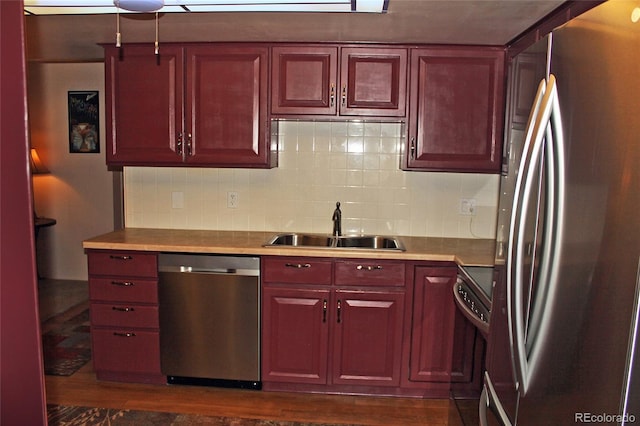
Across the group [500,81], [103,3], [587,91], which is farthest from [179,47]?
[587,91]

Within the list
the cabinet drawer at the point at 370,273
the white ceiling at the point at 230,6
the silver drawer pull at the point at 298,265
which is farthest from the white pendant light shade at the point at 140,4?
the cabinet drawer at the point at 370,273

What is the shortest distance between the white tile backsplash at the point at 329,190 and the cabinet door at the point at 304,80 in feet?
1.07

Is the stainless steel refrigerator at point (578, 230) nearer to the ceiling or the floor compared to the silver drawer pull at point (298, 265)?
nearer to the ceiling

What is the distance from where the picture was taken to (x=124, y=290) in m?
2.81

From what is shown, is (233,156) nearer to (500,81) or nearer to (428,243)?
(428,243)

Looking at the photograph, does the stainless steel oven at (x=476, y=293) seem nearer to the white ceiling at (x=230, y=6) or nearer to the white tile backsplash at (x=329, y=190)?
the white tile backsplash at (x=329, y=190)

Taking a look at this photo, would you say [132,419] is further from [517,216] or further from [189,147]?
[517,216]

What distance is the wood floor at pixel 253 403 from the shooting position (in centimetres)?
260

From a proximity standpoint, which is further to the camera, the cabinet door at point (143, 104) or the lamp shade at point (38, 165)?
the lamp shade at point (38, 165)

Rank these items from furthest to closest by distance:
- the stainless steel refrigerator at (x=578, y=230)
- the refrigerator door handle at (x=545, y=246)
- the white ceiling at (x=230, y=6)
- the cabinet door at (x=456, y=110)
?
the cabinet door at (x=456, y=110), the white ceiling at (x=230, y=6), the refrigerator door handle at (x=545, y=246), the stainless steel refrigerator at (x=578, y=230)

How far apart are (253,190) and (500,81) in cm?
176

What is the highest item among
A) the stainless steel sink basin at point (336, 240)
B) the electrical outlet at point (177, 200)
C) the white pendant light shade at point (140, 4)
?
the white pendant light shade at point (140, 4)

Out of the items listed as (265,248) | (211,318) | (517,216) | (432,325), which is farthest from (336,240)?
(517,216)

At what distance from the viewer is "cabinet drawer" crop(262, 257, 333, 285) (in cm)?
271
